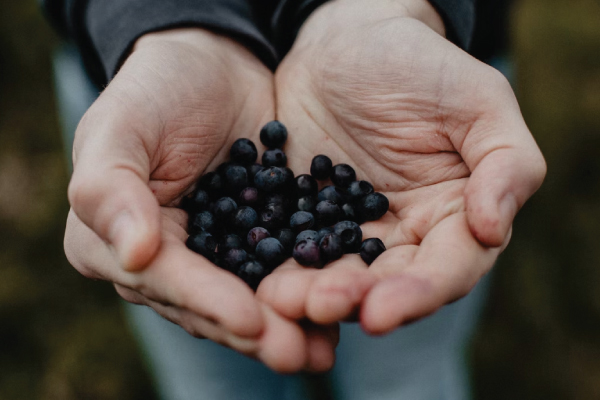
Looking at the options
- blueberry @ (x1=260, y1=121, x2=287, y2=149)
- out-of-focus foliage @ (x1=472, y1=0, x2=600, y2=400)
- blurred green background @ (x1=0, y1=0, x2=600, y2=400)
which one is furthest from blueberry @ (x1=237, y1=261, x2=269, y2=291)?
out-of-focus foliage @ (x1=472, y1=0, x2=600, y2=400)

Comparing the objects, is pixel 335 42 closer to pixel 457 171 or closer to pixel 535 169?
pixel 457 171

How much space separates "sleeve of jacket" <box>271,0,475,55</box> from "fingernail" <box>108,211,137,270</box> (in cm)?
176

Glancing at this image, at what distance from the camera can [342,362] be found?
2.49 m

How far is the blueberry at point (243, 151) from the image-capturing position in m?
2.13

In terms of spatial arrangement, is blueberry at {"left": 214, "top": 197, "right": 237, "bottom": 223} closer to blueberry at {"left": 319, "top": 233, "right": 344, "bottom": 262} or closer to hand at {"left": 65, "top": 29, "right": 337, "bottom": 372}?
hand at {"left": 65, "top": 29, "right": 337, "bottom": 372}

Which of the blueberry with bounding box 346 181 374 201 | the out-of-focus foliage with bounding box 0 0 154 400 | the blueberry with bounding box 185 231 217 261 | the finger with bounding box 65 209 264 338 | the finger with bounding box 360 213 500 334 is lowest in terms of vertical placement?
the out-of-focus foliage with bounding box 0 0 154 400

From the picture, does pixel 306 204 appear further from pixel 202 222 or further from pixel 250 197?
pixel 202 222

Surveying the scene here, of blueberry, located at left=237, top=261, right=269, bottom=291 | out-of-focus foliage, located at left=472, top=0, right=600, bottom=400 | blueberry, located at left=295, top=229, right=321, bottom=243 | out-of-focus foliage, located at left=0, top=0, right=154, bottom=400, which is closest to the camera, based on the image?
blueberry, located at left=237, top=261, right=269, bottom=291

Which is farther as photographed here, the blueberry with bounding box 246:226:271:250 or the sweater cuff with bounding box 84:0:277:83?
the sweater cuff with bounding box 84:0:277:83

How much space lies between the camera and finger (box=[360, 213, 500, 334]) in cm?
124

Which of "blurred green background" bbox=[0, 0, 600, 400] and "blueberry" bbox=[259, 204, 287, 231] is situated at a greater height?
"blueberry" bbox=[259, 204, 287, 231]

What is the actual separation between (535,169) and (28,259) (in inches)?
127

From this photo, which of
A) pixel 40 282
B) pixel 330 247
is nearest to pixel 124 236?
pixel 330 247

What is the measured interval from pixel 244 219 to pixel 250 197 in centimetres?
13
